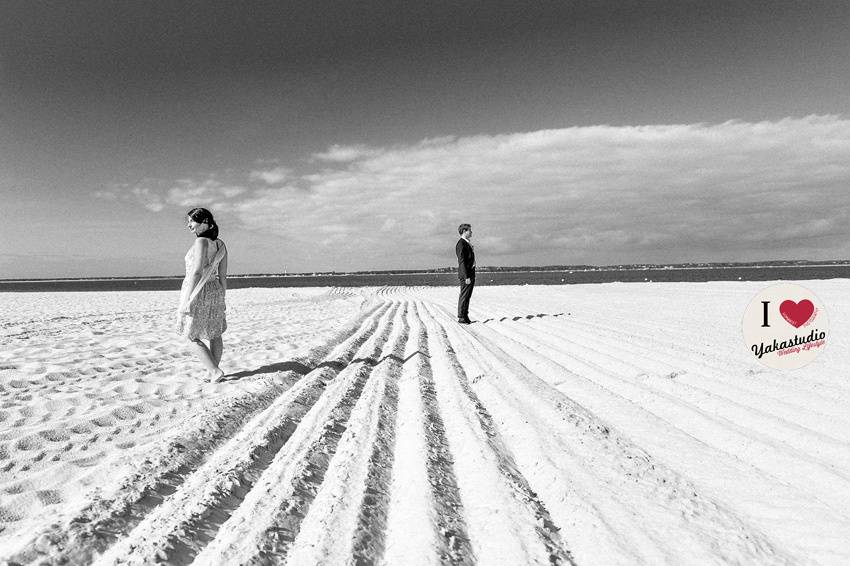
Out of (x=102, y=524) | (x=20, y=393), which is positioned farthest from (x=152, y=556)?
(x=20, y=393)

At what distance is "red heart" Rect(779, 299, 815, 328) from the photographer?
3729mm

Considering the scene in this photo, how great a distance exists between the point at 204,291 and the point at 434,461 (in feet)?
10.0

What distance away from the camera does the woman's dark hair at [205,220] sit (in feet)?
14.2

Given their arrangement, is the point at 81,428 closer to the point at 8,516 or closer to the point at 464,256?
the point at 8,516

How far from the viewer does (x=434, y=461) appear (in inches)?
97.2

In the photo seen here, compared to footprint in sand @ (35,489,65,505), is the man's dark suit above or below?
above

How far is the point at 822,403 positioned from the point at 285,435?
11.6 feet

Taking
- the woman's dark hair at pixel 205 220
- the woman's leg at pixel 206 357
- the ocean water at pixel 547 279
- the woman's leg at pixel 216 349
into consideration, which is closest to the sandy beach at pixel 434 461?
the woman's leg at pixel 206 357

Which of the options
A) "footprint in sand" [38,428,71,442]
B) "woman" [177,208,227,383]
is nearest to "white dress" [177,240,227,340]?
"woman" [177,208,227,383]

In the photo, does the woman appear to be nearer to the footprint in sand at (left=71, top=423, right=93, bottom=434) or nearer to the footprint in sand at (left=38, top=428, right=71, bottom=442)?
the footprint in sand at (left=71, top=423, right=93, bottom=434)

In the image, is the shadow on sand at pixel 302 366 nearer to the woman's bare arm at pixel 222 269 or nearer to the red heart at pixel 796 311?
the woman's bare arm at pixel 222 269

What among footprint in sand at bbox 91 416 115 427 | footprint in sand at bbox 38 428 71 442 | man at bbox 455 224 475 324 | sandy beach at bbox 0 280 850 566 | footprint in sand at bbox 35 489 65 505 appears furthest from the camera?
man at bbox 455 224 475 324

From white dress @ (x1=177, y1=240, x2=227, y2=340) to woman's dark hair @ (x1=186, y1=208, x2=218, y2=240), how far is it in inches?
4.1

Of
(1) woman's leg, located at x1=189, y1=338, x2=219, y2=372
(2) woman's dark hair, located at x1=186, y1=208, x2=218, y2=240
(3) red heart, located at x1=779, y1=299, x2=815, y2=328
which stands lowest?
(1) woman's leg, located at x1=189, y1=338, x2=219, y2=372
